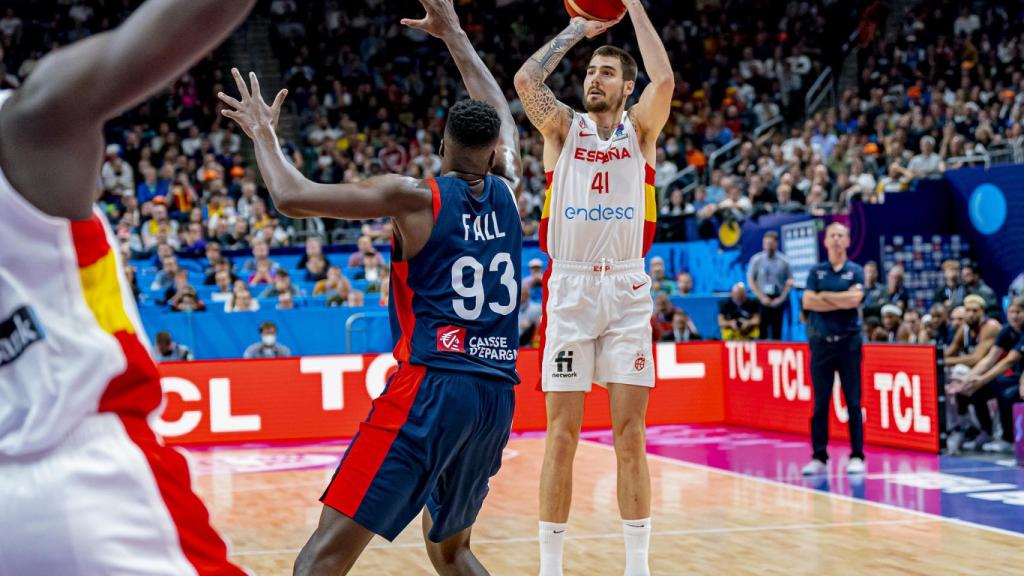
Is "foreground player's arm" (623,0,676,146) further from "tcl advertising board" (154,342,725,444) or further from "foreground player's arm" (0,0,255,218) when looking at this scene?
"tcl advertising board" (154,342,725,444)

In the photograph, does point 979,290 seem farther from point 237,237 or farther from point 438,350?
point 438,350

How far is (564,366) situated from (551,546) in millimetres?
815

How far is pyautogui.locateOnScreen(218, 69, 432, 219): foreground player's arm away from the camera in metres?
3.87

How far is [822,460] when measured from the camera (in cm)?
1040

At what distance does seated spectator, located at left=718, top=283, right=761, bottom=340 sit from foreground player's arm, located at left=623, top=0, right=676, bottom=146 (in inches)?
368

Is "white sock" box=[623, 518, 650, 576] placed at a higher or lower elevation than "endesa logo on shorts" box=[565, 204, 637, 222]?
lower

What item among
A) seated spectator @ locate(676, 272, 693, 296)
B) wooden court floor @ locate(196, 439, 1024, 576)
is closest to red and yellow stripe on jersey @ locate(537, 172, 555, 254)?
wooden court floor @ locate(196, 439, 1024, 576)

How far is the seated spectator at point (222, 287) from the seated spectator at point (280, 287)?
1.32ft

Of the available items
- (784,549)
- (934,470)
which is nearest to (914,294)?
(934,470)

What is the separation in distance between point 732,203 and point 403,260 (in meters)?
13.8

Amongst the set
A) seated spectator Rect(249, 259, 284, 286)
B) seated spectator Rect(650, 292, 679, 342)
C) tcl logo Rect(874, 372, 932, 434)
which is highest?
seated spectator Rect(249, 259, 284, 286)

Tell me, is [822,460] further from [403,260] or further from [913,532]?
[403,260]

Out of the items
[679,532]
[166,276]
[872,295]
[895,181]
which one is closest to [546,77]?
[679,532]

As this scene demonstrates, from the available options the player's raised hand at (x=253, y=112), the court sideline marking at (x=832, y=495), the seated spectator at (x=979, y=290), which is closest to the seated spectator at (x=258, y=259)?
the court sideline marking at (x=832, y=495)
